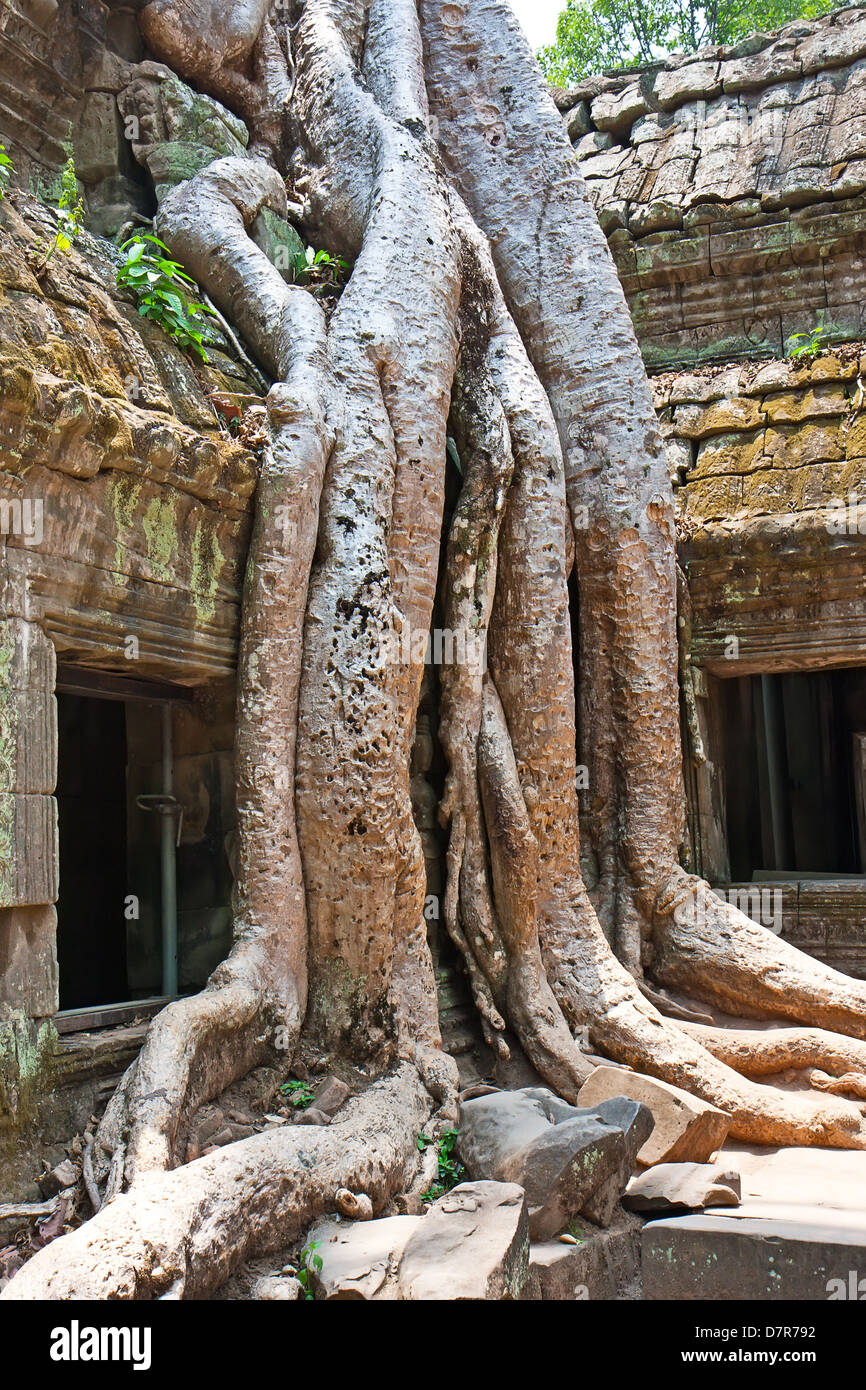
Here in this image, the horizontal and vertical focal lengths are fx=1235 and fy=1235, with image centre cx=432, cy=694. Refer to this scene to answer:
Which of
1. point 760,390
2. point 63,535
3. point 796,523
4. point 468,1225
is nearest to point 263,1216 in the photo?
point 468,1225

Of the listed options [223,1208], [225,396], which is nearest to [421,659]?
[225,396]

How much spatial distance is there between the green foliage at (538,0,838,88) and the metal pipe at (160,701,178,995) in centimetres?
1219

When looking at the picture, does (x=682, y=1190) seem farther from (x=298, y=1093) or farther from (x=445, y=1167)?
(x=298, y=1093)

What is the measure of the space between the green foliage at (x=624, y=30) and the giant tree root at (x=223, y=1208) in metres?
13.4

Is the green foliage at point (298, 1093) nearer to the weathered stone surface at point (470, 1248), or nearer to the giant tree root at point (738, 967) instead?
the weathered stone surface at point (470, 1248)

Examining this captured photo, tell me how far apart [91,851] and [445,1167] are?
109 inches

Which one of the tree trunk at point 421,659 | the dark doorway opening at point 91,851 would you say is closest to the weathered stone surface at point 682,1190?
the tree trunk at point 421,659

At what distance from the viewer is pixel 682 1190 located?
3236mm

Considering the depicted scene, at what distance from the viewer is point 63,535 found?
312 cm

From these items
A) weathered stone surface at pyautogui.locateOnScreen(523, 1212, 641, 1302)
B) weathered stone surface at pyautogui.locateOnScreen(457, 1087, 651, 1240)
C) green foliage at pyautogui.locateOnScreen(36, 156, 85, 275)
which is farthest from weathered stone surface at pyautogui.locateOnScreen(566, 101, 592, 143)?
weathered stone surface at pyautogui.locateOnScreen(523, 1212, 641, 1302)

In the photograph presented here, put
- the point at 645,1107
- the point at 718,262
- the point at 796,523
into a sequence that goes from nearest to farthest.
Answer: the point at 645,1107 < the point at 796,523 < the point at 718,262

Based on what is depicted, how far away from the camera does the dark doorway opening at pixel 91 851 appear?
17.7 ft

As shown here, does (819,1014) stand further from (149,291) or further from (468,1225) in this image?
(149,291)

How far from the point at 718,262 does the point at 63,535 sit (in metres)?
4.57
